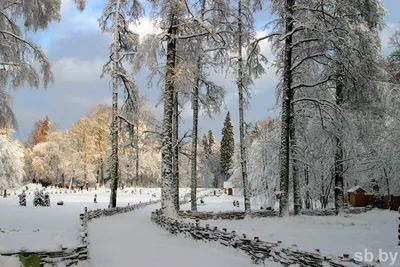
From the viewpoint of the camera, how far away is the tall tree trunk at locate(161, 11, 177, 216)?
1415 centimetres

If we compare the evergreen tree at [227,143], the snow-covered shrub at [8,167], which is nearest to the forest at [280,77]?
the snow-covered shrub at [8,167]

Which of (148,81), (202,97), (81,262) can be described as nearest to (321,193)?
(202,97)

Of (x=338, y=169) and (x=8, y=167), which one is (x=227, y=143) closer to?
(x=8, y=167)

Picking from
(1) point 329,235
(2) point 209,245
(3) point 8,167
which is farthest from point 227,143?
(2) point 209,245

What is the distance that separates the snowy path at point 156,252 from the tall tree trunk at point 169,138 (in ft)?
7.52

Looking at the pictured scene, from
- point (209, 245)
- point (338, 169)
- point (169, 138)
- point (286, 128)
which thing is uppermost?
point (286, 128)

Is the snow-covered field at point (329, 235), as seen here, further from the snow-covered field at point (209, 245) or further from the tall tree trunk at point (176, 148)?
the tall tree trunk at point (176, 148)

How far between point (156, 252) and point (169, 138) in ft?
20.9

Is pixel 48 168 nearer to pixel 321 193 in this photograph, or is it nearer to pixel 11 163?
pixel 11 163

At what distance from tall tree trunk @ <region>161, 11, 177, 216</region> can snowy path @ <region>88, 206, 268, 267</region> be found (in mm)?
2292

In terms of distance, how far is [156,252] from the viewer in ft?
28.6

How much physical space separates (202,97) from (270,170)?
379 inches

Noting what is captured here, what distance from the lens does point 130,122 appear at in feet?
75.7

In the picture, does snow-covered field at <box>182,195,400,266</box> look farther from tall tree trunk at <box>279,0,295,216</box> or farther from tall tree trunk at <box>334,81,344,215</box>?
tall tree trunk at <box>334,81,344,215</box>
